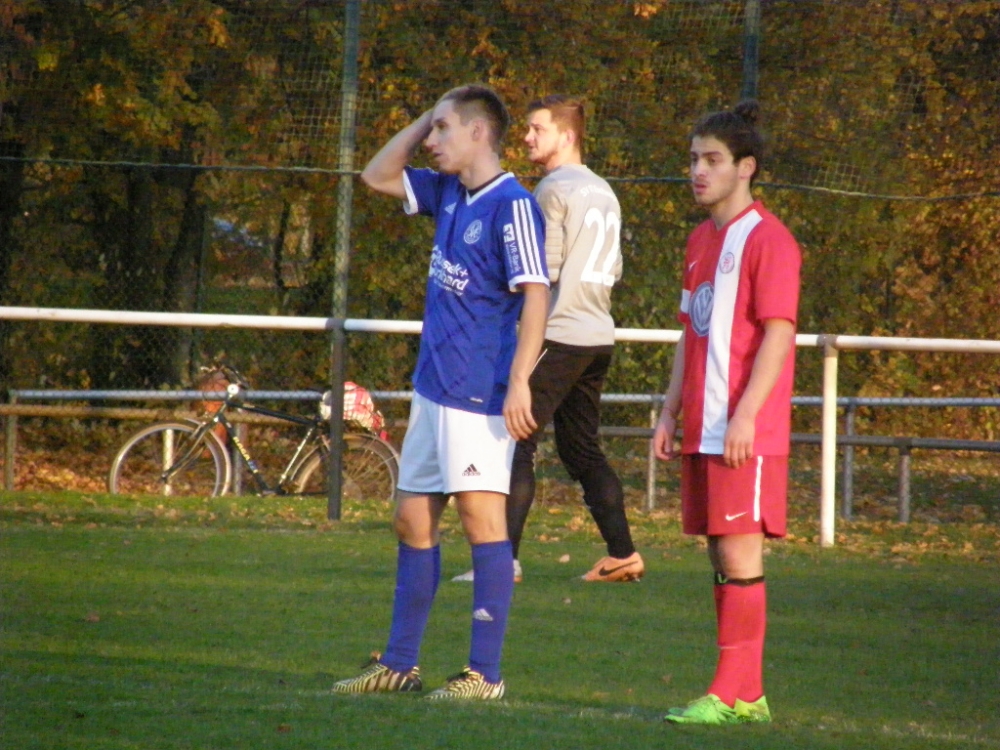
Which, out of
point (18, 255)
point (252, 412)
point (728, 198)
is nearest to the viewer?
point (728, 198)

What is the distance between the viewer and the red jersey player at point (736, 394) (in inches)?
174

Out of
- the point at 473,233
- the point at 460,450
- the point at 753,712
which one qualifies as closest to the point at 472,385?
the point at 460,450

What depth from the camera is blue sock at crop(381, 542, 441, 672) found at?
15.8 ft

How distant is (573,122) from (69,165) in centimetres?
585

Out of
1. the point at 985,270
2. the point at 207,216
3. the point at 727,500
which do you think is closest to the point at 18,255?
the point at 207,216

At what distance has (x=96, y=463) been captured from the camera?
15156 millimetres

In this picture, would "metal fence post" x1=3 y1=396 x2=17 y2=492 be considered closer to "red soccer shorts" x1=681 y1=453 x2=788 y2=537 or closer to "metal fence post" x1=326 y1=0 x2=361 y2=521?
"metal fence post" x1=326 y1=0 x2=361 y2=521

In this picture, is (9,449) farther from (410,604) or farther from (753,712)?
(753,712)

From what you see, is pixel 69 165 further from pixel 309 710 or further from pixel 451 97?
pixel 309 710

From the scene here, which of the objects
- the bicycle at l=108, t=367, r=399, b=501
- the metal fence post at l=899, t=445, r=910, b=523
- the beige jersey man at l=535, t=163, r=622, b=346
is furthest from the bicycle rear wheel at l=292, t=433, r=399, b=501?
the beige jersey man at l=535, t=163, r=622, b=346

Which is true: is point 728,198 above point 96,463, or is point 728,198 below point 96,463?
above

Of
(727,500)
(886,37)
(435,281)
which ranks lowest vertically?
(727,500)

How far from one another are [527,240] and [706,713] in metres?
1.44

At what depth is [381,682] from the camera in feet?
15.5
